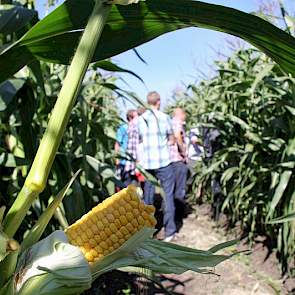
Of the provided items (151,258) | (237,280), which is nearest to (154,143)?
(237,280)

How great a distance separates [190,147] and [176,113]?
1.35 meters

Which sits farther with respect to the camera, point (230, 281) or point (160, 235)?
point (160, 235)

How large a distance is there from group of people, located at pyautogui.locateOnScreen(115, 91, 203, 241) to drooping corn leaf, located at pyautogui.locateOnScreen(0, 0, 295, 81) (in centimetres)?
275

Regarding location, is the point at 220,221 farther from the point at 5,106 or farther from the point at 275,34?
the point at 275,34

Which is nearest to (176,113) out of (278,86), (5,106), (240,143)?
(240,143)

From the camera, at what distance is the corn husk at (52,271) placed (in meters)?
0.50

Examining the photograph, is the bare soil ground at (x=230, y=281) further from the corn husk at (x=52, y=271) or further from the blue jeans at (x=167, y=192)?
the corn husk at (x=52, y=271)

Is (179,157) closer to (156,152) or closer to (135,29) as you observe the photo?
(156,152)

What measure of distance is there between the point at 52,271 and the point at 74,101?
6.7 inches

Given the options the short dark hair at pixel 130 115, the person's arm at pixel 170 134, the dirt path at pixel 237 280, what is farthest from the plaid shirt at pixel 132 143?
the dirt path at pixel 237 280

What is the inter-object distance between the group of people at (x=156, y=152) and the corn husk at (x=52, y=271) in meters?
2.95

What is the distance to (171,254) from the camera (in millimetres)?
575

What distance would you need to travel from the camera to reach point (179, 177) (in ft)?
14.6

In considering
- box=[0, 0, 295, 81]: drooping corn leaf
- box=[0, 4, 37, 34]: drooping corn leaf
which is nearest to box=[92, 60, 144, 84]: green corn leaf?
box=[0, 4, 37, 34]: drooping corn leaf
